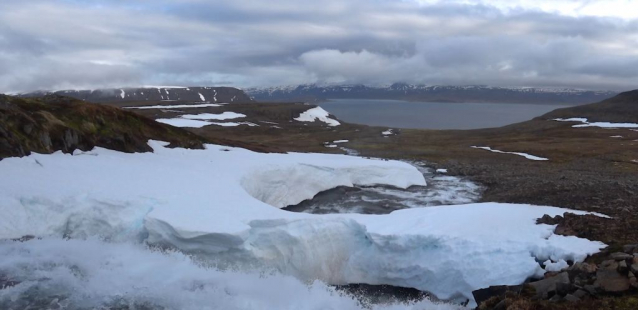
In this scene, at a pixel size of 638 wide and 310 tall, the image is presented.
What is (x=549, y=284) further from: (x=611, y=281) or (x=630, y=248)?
(x=630, y=248)

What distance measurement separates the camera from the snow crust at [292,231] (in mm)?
14617

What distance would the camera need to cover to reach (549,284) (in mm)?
11938

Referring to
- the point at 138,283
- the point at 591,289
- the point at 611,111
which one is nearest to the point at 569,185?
Result: the point at 591,289

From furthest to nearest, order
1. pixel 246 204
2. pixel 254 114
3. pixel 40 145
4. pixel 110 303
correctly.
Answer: pixel 254 114, pixel 40 145, pixel 246 204, pixel 110 303

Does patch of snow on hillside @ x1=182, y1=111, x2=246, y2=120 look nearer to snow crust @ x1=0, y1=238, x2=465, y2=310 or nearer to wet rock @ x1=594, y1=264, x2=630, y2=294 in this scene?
snow crust @ x1=0, y1=238, x2=465, y2=310

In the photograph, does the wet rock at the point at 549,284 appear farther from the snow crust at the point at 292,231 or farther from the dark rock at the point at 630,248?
the dark rock at the point at 630,248

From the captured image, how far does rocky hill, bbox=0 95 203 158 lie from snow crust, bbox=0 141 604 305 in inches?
82.0

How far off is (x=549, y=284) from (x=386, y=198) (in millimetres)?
15743

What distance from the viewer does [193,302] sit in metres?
11.6

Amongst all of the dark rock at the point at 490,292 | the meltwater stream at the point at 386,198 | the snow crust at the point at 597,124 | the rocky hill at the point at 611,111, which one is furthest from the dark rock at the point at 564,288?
the rocky hill at the point at 611,111

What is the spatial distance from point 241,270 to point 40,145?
13578mm

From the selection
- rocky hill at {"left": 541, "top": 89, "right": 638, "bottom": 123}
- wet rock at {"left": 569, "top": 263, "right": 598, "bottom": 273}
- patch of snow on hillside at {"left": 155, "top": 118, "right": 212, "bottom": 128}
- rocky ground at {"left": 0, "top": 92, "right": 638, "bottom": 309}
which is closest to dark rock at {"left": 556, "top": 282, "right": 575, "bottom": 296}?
rocky ground at {"left": 0, "top": 92, "right": 638, "bottom": 309}

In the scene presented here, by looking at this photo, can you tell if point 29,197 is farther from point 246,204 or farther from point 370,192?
point 370,192

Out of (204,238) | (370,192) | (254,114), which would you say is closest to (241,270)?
(204,238)
